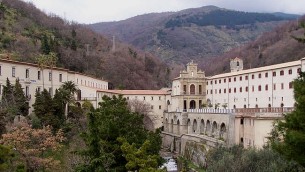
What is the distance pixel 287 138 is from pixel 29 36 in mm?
91579

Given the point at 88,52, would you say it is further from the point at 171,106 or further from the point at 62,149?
the point at 62,149

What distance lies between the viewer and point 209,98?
263ft

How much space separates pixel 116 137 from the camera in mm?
25734

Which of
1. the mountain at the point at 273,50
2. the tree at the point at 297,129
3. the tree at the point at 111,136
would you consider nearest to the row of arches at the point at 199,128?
the tree at the point at 111,136

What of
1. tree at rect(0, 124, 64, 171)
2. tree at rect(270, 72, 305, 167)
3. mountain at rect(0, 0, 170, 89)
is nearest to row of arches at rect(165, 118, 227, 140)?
tree at rect(0, 124, 64, 171)

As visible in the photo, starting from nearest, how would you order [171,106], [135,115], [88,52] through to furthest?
1. [135,115]
2. [171,106]
3. [88,52]

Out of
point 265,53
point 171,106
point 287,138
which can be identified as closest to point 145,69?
point 265,53

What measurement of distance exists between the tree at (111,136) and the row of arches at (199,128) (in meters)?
26.4

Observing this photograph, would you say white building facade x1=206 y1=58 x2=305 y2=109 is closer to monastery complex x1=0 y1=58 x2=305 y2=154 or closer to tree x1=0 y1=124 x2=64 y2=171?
monastery complex x1=0 y1=58 x2=305 y2=154

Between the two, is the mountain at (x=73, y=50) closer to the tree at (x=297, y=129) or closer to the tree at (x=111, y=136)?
the tree at (x=111, y=136)

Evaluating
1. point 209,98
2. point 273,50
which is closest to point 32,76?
point 209,98

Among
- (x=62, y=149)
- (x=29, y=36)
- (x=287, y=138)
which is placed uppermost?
(x=29, y=36)

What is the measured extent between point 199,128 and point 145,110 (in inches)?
614

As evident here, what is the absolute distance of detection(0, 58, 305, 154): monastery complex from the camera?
47.4 m
